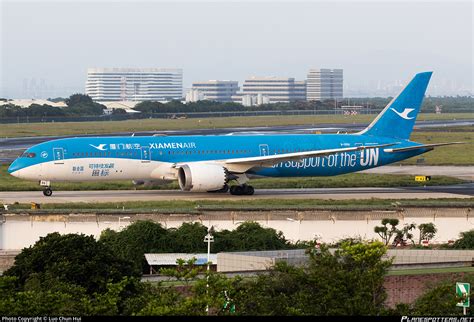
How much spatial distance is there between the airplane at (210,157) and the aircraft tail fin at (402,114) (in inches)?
2.5

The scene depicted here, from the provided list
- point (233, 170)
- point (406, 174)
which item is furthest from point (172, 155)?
point (406, 174)

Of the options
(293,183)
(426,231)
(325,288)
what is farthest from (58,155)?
(325,288)

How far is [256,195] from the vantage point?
6788 cm

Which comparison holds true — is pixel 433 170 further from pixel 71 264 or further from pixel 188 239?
pixel 71 264

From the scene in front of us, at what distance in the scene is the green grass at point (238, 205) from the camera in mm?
57812

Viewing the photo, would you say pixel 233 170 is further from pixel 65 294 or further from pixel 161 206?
pixel 65 294

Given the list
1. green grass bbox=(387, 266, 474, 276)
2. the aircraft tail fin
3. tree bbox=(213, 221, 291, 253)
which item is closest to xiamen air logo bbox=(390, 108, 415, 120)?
the aircraft tail fin

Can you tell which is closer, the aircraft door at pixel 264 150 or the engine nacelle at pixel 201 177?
the engine nacelle at pixel 201 177

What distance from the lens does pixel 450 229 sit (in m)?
57.9

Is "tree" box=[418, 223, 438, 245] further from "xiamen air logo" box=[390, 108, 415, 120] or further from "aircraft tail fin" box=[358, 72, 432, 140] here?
"xiamen air logo" box=[390, 108, 415, 120]

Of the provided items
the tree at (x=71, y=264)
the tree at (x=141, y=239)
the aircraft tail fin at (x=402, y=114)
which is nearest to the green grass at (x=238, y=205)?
the tree at (x=141, y=239)

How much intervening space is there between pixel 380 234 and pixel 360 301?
24.9m

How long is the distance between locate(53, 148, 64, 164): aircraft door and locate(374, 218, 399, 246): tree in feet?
64.0

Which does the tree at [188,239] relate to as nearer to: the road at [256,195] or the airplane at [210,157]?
the airplane at [210,157]
